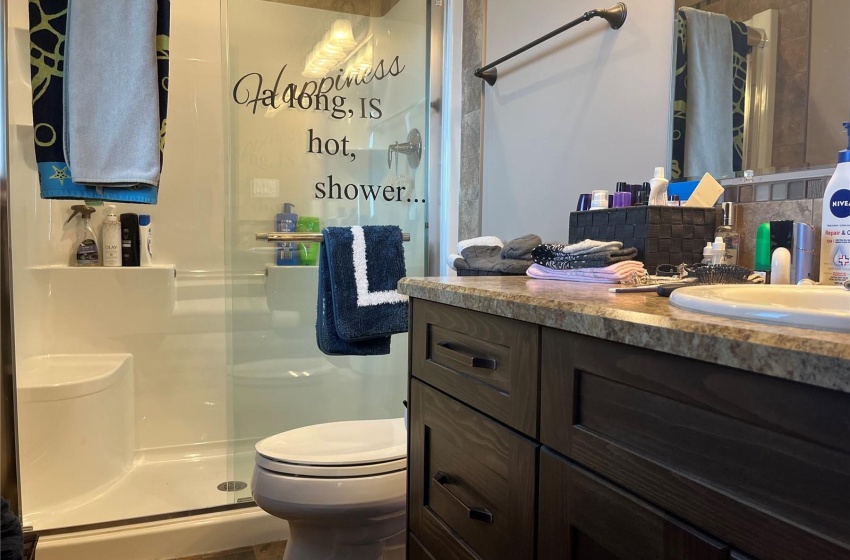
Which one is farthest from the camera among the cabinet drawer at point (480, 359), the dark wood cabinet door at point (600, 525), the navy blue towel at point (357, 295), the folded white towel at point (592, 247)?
the navy blue towel at point (357, 295)

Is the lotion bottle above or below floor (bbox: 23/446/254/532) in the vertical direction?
above

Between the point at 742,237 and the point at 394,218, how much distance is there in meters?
1.28

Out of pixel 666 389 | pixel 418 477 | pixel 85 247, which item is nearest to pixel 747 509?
pixel 666 389

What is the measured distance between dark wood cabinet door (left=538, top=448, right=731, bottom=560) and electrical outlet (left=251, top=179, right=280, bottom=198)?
153cm

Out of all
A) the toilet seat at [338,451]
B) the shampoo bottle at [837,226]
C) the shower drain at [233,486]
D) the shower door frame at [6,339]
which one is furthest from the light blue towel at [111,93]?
the shampoo bottle at [837,226]

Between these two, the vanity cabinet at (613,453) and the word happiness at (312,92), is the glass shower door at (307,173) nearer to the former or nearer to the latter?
the word happiness at (312,92)

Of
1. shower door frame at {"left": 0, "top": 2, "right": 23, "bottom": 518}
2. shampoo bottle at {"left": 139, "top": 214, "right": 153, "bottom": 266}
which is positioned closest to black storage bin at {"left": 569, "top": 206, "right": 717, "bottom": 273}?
shower door frame at {"left": 0, "top": 2, "right": 23, "bottom": 518}

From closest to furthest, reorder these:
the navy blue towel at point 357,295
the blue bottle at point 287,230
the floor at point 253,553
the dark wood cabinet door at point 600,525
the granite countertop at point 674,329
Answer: the granite countertop at point 674,329 < the dark wood cabinet door at point 600,525 < the navy blue towel at point 357,295 < the floor at point 253,553 < the blue bottle at point 287,230

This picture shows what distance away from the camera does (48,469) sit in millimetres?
1846

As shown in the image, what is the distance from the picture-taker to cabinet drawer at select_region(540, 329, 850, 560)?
0.41 m

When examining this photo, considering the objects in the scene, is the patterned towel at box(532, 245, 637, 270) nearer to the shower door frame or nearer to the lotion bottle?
the lotion bottle

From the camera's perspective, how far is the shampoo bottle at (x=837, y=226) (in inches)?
31.6

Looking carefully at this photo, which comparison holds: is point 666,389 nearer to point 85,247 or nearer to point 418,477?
point 418,477

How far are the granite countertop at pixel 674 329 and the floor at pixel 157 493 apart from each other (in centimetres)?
147
